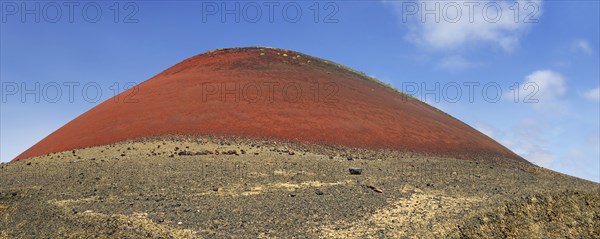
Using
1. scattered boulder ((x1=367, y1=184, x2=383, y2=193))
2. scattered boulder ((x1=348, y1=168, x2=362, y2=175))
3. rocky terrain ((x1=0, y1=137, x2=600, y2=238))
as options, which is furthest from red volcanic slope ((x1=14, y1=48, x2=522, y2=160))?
scattered boulder ((x1=367, y1=184, x2=383, y2=193))

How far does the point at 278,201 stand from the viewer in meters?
8.56

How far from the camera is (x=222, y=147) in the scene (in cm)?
1588

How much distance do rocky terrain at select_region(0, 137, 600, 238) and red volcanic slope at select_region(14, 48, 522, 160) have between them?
5564 millimetres

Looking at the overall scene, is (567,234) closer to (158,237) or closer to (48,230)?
(158,237)

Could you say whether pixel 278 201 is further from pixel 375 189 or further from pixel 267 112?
pixel 267 112

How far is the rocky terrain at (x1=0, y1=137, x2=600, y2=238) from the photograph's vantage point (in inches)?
284

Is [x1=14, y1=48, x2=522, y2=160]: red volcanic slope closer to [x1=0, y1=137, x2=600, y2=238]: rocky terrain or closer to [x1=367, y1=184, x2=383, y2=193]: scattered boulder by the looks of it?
[x1=0, y1=137, x2=600, y2=238]: rocky terrain

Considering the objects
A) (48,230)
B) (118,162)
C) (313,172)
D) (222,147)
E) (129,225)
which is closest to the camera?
(129,225)

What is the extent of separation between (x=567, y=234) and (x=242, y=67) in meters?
20.9

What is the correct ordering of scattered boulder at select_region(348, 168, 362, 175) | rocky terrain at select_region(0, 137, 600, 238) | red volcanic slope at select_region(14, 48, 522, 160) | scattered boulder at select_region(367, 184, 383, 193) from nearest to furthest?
rocky terrain at select_region(0, 137, 600, 238) → scattered boulder at select_region(367, 184, 383, 193) → scattered boulder at select_region(348, 168, 362, 175) → red volcanic slope at select_region(14, 48, 522, 160)

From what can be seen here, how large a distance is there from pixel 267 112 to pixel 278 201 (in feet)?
40.2

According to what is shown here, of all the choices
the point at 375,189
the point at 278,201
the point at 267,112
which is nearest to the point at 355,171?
the point at 375,189

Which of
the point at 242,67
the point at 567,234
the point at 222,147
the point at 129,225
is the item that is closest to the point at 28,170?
the point at 222,147

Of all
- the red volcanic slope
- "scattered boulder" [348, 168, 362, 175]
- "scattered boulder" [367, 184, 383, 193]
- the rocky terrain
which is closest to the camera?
the rocky terrain
